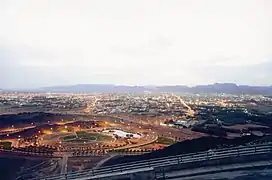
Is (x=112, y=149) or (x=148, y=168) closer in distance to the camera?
(x=148, y=168)

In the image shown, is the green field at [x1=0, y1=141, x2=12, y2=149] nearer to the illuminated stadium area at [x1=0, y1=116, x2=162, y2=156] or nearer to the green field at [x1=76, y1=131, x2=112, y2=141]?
the illuminated stadium area at [x1=0, y1=116, x2=162, y2=156]

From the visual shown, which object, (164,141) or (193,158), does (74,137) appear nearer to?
(164,141)

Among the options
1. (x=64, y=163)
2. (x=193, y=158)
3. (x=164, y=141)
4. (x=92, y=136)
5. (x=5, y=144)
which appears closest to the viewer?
(x=193, y=158)

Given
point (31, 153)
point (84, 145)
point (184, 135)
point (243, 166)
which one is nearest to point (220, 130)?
point (184, 135)

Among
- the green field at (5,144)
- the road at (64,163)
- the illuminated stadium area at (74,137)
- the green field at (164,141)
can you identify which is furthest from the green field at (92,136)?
the road at (64,163)

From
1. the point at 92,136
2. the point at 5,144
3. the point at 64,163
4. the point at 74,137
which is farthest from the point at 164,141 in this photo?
the point at 5,144

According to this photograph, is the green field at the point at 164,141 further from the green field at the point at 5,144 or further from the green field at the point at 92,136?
the green field at the point at 5,144

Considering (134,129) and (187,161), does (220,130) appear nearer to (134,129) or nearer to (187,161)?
(134,129)

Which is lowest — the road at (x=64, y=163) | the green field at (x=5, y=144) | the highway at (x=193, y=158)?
the green field at (x=5, y=144)

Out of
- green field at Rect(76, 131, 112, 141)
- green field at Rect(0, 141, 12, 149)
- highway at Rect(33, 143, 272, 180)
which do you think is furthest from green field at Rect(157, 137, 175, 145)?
highway at Rect(33, 143, 272, 180)

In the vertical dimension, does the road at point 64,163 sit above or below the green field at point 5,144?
above

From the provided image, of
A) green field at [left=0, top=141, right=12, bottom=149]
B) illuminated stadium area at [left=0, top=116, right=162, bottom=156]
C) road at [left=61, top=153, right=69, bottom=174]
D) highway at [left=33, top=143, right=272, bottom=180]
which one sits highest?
highway at [left=33, top=143, right=272, bottom=180]
